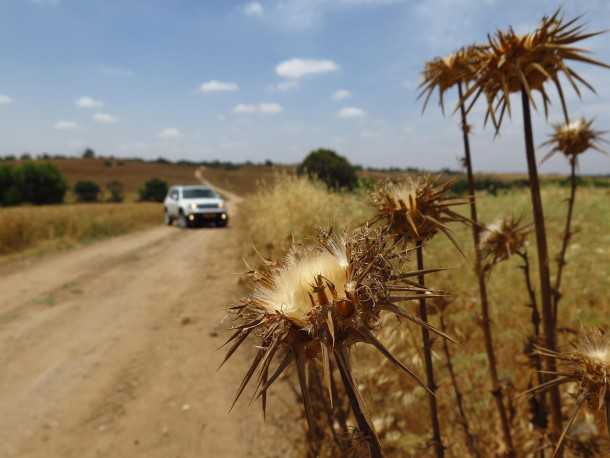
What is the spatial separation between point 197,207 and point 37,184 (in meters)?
64.0

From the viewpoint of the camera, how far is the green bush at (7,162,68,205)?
7088cm

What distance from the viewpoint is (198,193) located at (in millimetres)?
24375

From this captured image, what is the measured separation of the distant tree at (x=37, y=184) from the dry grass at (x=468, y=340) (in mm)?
75076

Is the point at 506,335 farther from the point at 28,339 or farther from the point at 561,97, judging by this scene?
the point at 28,339

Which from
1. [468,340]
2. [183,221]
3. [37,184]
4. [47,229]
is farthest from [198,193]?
[37,184]

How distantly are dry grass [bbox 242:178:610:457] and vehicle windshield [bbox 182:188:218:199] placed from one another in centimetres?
1359

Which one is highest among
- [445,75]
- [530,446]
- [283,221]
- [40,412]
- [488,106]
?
[445,75]

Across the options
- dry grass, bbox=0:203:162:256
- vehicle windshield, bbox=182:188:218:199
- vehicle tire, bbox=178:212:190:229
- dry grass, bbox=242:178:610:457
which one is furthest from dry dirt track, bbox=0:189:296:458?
vehicle windshield, bbox=182:188:218:199

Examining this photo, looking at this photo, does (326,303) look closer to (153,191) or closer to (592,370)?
(592,370)

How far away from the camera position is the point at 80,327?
295 inches

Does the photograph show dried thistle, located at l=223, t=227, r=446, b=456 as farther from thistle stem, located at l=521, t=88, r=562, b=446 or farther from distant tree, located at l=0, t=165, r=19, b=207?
distant tree, located at l=0, t=165, r=19, b=207

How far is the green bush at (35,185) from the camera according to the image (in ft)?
233

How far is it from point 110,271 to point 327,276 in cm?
1192

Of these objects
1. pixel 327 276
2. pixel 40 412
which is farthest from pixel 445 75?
pixel 40 412
